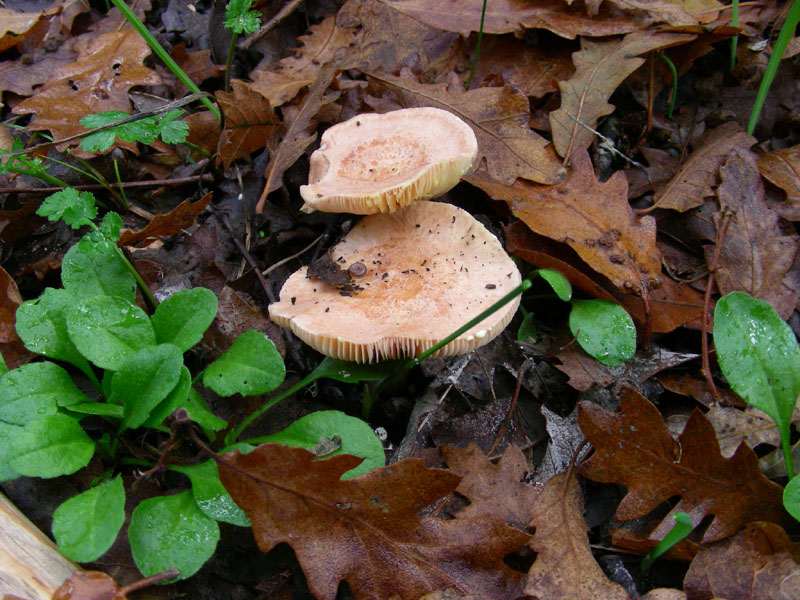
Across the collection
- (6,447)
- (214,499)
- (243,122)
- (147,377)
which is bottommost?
(214,499)

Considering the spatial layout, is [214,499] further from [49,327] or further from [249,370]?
[49,327]

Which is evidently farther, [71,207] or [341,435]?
[71,207]

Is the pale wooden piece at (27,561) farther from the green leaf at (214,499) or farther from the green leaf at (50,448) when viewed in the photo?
the green leaf at (214,499)

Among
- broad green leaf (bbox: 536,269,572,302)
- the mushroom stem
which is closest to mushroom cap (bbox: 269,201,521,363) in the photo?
the mushroom stem

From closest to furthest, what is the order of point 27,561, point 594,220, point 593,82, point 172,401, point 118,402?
point 27,561 → point 172,401 → point 118,402 → point 594,220 → point 593,82

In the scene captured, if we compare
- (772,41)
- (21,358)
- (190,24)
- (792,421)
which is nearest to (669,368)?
(792,421)

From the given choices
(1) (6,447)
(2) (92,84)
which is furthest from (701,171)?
(2) (92,84)
